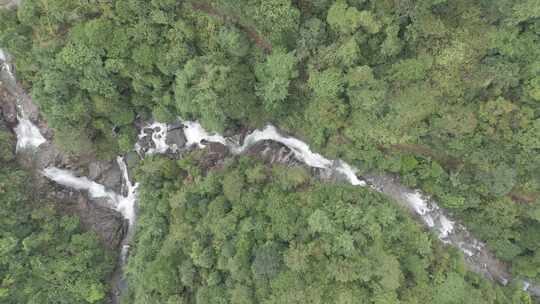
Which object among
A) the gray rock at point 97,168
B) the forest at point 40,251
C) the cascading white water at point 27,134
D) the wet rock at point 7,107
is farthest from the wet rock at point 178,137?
the wet rock at point 7,107

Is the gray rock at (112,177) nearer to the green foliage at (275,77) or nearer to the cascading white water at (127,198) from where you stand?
the cascading white water at (127,198)

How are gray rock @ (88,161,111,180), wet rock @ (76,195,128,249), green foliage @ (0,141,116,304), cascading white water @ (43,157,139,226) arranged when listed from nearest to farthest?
green foliage @ (0,141,116,304), wet rock @ (76,195,128,249), gray rock @ (88,161,111,180), cascading white water @ (43,157,139,226)

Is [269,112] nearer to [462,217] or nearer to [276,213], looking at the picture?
[276,213]

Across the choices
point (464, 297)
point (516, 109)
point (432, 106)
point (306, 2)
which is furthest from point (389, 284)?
A: point (306, 2)

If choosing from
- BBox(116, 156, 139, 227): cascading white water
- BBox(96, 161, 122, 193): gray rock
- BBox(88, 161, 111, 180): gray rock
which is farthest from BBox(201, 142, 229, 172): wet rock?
BBox(88, 161, 111, 180): gray rock

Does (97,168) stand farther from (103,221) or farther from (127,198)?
(103,221)

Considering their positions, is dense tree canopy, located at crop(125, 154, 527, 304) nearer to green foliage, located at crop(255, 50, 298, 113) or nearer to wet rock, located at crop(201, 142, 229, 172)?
wet rock, located at crop(201, 142, 229, 172)

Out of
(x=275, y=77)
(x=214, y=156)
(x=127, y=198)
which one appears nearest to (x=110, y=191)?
(x=127, y=198)
